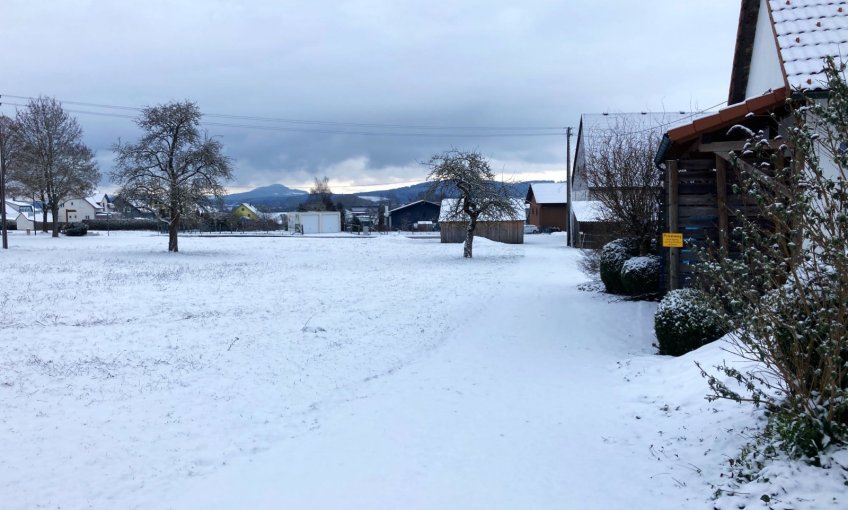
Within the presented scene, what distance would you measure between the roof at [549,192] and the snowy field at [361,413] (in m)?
49.9

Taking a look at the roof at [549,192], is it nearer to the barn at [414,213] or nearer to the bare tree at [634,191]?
the barn at [414,213]

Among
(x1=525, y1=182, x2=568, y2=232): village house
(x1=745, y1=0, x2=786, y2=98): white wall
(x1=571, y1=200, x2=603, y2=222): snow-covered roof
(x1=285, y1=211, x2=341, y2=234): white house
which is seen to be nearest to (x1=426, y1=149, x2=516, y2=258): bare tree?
(x1=571, y1=200, x2=603, y2=222): snow-covered roof

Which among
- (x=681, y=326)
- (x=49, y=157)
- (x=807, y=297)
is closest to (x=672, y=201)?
(x=681, y=326)

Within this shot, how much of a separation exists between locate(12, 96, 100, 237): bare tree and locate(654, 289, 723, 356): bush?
2073 inches

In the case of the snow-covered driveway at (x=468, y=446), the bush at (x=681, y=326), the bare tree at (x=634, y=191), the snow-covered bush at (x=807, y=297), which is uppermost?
the bare tree at (x=634, y=191)

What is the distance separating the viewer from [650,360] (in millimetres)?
7996

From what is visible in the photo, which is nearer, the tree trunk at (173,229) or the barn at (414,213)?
the tree trunk at (173,229)

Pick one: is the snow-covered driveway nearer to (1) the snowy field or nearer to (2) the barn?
(1) the snowy field

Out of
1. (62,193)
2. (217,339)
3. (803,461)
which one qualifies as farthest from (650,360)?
(62,193)

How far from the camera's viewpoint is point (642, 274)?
12977mm

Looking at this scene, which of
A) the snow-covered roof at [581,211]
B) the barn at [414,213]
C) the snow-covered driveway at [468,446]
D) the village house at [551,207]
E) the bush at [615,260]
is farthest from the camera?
the barn at [414,213]

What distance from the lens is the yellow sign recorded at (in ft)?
31.9

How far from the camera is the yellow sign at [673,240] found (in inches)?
383

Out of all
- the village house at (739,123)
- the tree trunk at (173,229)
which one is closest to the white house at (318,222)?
the tree trunk at (173,229)
